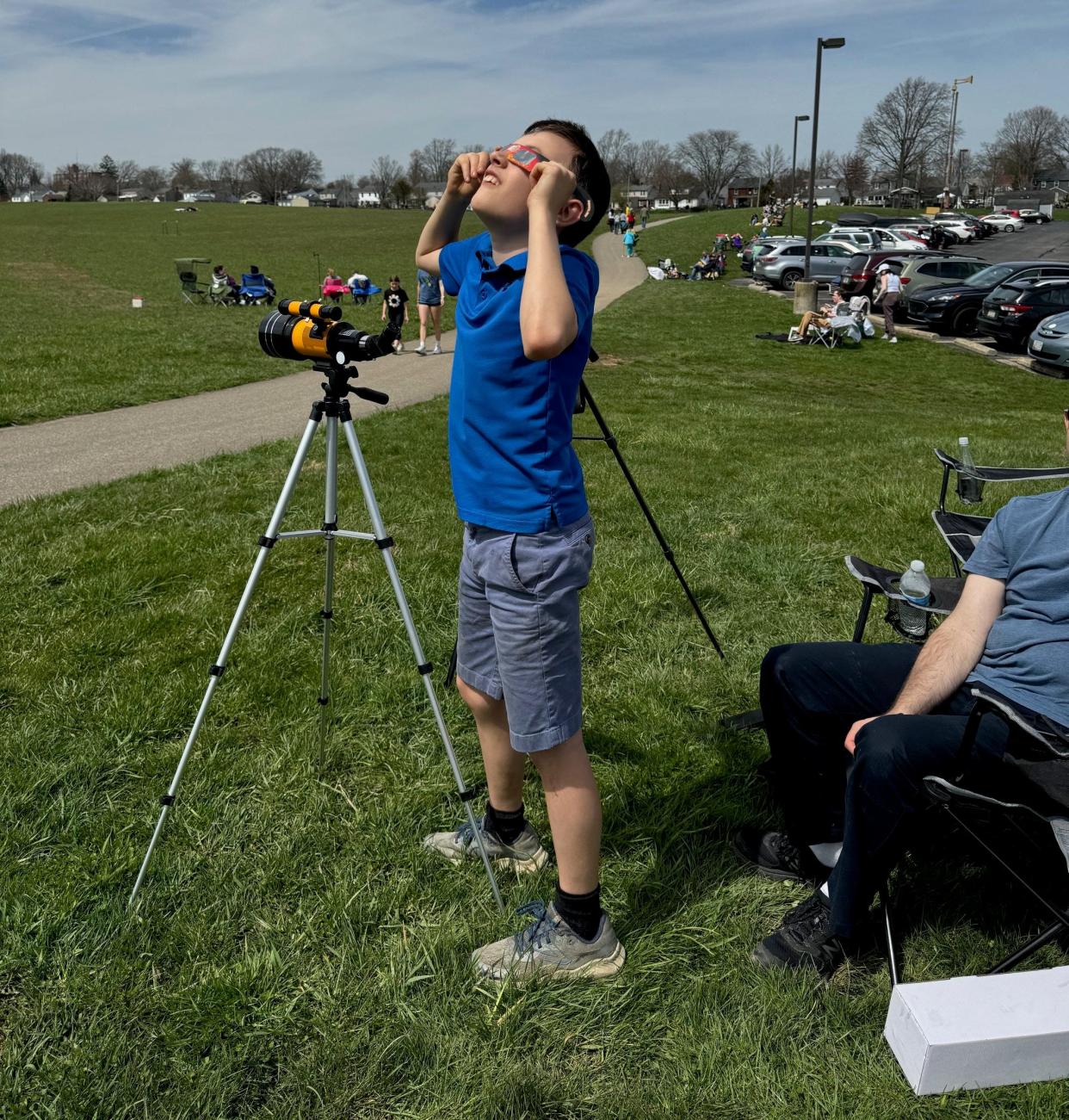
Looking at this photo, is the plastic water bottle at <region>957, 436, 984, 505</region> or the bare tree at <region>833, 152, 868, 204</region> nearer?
the plastic water bottle at <region>957, 436, 984, 505</region>

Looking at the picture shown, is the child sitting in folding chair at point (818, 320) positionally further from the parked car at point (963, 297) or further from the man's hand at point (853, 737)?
the man's hand at point (853, 737)

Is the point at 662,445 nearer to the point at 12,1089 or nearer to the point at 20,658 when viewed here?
the point at 20,658

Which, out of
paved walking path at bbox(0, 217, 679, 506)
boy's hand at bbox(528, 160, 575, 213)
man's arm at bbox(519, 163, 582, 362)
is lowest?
paved walking path at bbox(0, 217, 679, 506)

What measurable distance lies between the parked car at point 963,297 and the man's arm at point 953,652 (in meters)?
21.7

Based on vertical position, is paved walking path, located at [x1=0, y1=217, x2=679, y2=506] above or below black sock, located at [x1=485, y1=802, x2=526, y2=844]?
above

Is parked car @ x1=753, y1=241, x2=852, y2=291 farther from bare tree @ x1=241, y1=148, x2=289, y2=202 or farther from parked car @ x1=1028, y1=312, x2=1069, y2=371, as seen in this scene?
bare tree @ x1=241, y1=148, x2=289, y2=202

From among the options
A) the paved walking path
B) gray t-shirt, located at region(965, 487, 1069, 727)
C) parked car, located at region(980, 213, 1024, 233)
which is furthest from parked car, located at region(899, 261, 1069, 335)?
parked car, located at region(980, 213, 1024, 233)

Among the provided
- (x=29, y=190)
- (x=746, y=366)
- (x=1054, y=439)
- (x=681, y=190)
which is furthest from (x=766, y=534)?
(x=29, y=190)

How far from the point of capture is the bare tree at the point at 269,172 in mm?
136875

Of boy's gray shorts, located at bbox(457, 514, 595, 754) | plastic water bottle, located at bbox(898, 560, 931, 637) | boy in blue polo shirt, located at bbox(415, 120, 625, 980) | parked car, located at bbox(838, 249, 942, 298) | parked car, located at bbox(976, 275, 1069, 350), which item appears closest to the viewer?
boy in blue polo shirt, located at bbox(415, 120, 625, 980)

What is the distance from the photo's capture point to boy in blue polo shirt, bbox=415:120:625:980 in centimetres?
209

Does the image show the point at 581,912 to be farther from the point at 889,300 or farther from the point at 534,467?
the point at 889,300

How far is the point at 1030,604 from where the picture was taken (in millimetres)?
2562

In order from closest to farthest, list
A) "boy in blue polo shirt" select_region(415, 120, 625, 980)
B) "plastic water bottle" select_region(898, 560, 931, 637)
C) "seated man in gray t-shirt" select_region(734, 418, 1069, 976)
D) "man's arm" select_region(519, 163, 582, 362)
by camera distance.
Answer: "man's arm" select_region(519, 163, 582, 362)
"boy in blue polo shirt" select_region(415, 120, 625, 980)
"seated man in gray t-shirt" select_region(734, 418, 1069, 976)
"plastic water bottle" select_region(898, 560, 931, 637)
